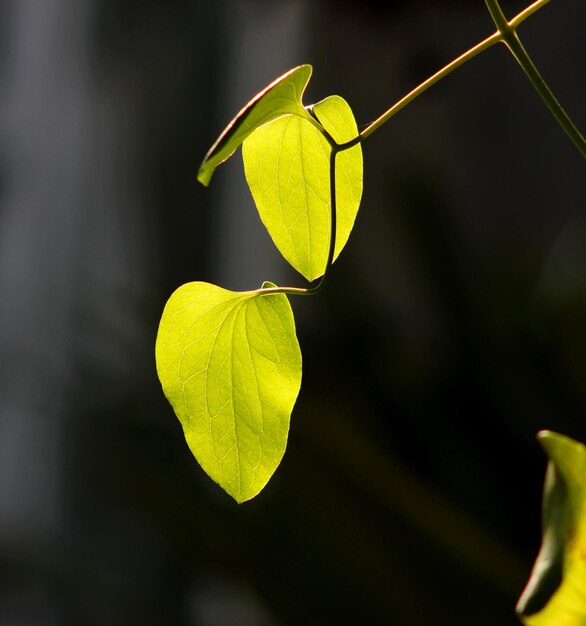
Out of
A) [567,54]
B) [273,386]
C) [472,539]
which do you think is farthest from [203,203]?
[273,386]

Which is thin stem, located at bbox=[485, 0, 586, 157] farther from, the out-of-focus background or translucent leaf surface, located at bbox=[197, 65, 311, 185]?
the out-of-focus background

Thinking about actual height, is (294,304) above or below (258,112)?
below

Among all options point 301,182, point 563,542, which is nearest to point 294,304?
point 301,182

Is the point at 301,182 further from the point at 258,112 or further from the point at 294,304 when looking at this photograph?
the point at 294,304

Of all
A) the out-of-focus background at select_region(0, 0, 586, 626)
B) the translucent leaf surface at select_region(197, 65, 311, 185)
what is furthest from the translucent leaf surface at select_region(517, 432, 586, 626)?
the out-of-focus background at select_region(0, 0, 586, 626)

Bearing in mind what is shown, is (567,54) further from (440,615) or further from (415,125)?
(440,615)
